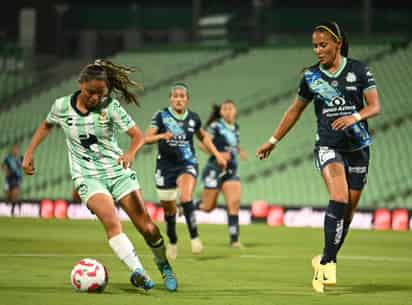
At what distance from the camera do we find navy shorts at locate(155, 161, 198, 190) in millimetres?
17281

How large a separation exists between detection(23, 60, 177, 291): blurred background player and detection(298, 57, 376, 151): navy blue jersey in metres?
1.86

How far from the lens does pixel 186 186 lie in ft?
56.9

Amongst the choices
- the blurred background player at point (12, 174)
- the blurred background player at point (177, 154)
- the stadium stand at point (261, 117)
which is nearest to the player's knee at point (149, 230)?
the blurred background player at point (177, 154)

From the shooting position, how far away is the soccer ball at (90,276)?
36.2ft

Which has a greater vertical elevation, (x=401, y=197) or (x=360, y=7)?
(x=360, y=7)

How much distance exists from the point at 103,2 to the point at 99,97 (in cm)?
4328

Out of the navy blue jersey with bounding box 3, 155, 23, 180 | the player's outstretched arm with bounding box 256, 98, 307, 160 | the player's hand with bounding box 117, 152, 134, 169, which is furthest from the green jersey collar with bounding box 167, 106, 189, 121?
the navy blue jersey with bounding box 3, 155, 23, 180

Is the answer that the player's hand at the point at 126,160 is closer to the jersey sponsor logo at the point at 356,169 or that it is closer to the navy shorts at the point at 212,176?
the jersey sponsor logo at the point at 356,169

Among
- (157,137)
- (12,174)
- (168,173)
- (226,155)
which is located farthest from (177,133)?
(12,174)

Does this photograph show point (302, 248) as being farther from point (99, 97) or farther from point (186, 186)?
point (99, 97)

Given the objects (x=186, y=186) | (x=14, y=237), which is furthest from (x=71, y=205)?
(x=186, y=186)

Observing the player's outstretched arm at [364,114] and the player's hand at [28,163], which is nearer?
the player's outstretched arm at [364,114]

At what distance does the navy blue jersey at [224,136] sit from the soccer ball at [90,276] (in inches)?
376

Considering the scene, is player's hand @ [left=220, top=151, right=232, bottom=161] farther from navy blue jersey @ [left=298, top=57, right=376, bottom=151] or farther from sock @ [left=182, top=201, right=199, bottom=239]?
navy blue jersey @ [left=298, top=57, right=376, bottom=151]
